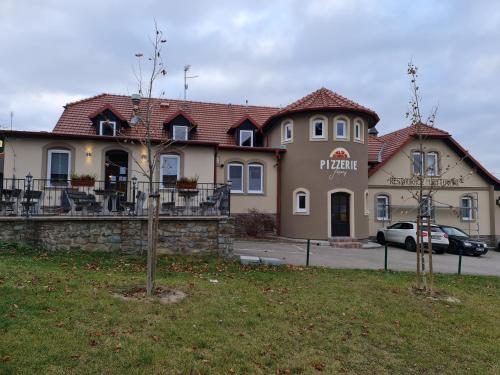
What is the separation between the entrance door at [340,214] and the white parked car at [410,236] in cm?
204

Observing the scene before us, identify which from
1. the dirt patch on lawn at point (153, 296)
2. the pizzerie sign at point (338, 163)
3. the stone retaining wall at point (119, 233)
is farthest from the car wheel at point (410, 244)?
the dirt patch on lawn at point (153, 296)

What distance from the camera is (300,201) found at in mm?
20359

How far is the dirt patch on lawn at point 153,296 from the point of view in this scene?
680 cm

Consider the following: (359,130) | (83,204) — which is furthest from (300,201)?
(83,204)

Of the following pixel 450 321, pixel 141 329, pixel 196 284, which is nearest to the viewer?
pixel 141 329

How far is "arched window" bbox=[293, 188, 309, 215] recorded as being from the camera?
2012 centimetres

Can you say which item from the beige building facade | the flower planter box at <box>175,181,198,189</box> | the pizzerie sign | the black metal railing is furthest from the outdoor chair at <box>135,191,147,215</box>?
the pizzerie sign

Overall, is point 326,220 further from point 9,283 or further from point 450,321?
point 9,283

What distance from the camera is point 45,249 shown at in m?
10.9

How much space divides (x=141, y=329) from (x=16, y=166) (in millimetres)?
14308

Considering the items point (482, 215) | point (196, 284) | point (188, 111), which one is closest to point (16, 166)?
point (188, 111)

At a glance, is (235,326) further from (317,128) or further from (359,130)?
(359,130)

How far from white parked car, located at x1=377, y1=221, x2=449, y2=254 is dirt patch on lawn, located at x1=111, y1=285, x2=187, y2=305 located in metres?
12.3

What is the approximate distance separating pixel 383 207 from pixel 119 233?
17.1 m
